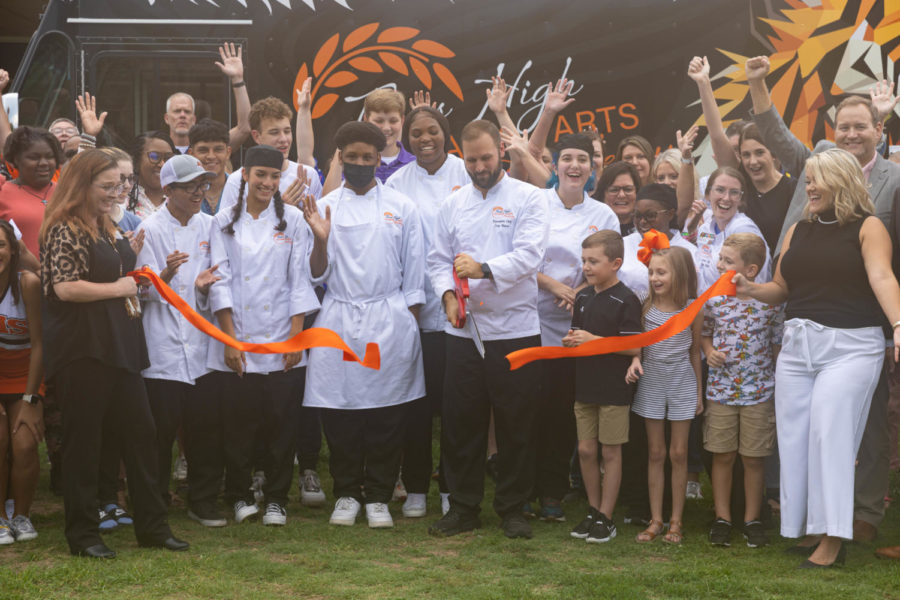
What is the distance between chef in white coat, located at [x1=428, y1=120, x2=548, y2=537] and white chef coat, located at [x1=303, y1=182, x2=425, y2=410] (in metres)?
0.29

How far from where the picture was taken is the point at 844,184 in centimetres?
516

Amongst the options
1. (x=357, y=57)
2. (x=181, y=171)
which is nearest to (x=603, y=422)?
(x=181, y=171)

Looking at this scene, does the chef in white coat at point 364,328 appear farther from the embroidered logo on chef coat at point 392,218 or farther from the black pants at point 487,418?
the black pants at point 487,418

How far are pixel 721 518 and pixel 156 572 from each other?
3.21 metres

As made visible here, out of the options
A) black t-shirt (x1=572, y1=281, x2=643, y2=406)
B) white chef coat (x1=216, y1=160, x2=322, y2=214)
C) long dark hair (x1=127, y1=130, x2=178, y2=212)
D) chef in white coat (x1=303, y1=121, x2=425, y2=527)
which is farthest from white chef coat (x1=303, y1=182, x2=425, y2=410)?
long dark hair (x1=127, y1=130, x2=178, y2=212)

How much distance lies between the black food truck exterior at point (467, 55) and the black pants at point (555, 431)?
3.24 meters

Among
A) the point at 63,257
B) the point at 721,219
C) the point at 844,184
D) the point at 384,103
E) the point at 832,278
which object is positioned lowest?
the point at 832,278

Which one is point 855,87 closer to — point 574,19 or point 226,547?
Result: point 574,19

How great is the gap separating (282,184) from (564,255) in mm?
2105

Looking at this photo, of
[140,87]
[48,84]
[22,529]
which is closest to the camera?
[22,529]

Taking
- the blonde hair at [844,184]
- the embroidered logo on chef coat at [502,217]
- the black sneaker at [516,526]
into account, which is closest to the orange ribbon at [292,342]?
the embroidered logo on chef coat at [502,217]

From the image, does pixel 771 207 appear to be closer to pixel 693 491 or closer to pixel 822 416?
pixel 822 416

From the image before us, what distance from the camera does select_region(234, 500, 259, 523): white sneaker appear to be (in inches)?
237

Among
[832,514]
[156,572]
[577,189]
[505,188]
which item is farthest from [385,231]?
[832,514]
